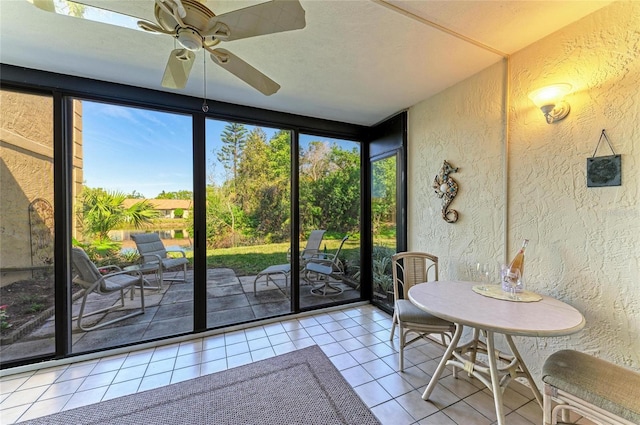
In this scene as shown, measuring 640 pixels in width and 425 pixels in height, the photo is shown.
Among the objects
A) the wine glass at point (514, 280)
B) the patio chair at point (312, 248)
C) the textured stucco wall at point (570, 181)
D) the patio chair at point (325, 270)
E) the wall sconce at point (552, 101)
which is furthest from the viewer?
the patio chair at point (325, 270)

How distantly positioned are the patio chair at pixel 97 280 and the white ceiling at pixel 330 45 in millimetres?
1750

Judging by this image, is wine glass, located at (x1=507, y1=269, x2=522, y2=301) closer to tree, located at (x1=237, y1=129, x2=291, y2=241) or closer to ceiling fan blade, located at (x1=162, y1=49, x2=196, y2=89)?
tree, located at (x1=237, y1=129, x2=291, y2=241)

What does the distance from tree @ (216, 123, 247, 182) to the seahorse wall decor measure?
2375 millimetres

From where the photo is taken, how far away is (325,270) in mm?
3467

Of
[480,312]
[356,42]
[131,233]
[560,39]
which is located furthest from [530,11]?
[131,233]

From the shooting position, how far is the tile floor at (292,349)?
1646mm

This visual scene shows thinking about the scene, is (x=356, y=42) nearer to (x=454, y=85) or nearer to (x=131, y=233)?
(x=454, y=85)

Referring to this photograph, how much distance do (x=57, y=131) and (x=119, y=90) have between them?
0.64 m

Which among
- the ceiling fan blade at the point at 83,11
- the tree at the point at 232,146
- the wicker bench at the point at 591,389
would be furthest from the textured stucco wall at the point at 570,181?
the ceiling fan blade at the point at 83,11

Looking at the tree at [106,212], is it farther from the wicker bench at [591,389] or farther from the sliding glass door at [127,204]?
the wicker bench at [591,389]

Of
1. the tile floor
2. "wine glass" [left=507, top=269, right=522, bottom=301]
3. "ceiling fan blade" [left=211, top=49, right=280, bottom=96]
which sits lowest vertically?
the tile floor

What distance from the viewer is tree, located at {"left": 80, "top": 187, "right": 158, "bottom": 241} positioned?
7.90 feet

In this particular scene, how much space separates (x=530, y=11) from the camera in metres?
1.50

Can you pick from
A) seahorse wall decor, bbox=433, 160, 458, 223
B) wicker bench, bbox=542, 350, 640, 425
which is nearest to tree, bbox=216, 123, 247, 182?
seahorse wall decor, bbox=433, 160, 458, 223
